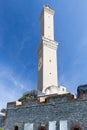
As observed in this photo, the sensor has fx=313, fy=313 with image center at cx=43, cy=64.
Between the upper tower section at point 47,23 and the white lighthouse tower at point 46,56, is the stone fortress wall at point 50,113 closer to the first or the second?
the white lighthouse tower at point 46,56

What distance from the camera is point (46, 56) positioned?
7125 centimetres

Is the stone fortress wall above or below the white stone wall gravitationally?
below

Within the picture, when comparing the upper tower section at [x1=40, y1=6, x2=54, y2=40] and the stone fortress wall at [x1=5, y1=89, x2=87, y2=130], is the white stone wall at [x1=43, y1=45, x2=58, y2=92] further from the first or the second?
the stone fortress wall at [x1=5, y1=89, x2=87, y2=130]

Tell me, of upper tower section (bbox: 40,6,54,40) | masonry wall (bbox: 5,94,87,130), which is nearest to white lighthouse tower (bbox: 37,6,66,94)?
upper tower section (bbox: 40,6,54,40)

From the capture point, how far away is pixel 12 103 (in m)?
24.3

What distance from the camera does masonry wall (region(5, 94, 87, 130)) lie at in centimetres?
2125

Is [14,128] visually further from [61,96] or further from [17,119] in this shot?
[61,96]

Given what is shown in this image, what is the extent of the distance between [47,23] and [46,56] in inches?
417

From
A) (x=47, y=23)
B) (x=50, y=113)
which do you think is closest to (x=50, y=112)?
(x=50, y=113)

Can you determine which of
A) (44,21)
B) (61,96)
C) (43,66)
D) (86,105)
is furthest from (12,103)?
(44,21)

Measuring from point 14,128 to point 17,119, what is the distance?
0.69 meters

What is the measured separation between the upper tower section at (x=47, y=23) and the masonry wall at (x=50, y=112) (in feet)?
170

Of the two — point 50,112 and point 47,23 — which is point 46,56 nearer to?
point 47,23

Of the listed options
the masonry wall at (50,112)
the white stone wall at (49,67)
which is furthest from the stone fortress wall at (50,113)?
the white stone wall at (49,67)
